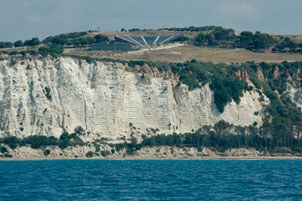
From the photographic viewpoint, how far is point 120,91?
116688 mm

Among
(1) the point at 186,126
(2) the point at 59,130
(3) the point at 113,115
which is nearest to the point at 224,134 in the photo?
(1) the point at 186,126

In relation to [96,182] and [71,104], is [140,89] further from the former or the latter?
[96,182]

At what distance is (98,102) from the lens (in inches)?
4505

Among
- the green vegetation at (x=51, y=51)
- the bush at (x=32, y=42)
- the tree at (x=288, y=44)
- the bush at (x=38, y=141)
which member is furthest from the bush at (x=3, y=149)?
the tree at (x=288, y=44)

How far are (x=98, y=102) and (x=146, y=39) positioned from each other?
42.0 meters

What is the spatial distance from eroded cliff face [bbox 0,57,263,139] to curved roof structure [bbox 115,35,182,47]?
27.8 meters

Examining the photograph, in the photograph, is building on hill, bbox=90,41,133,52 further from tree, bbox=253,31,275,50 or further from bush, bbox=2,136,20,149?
bush, bbox=2,136,20,149

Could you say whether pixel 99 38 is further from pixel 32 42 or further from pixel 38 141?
pixel 38 141

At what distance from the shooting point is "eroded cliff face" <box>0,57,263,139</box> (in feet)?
361

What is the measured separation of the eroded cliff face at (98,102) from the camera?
110m

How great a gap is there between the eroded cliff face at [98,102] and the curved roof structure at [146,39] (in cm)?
2782

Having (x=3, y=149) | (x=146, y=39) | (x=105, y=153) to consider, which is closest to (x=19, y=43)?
(x=146, y=39)

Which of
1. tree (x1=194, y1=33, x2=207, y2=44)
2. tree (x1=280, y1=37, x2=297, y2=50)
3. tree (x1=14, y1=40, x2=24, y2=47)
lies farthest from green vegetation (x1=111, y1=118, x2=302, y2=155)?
tree (x1=14, y1=40, x2=24, y2=47)

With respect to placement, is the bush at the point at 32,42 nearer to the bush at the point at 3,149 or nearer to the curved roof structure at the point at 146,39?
the curved roof structure at the point at 146,39
